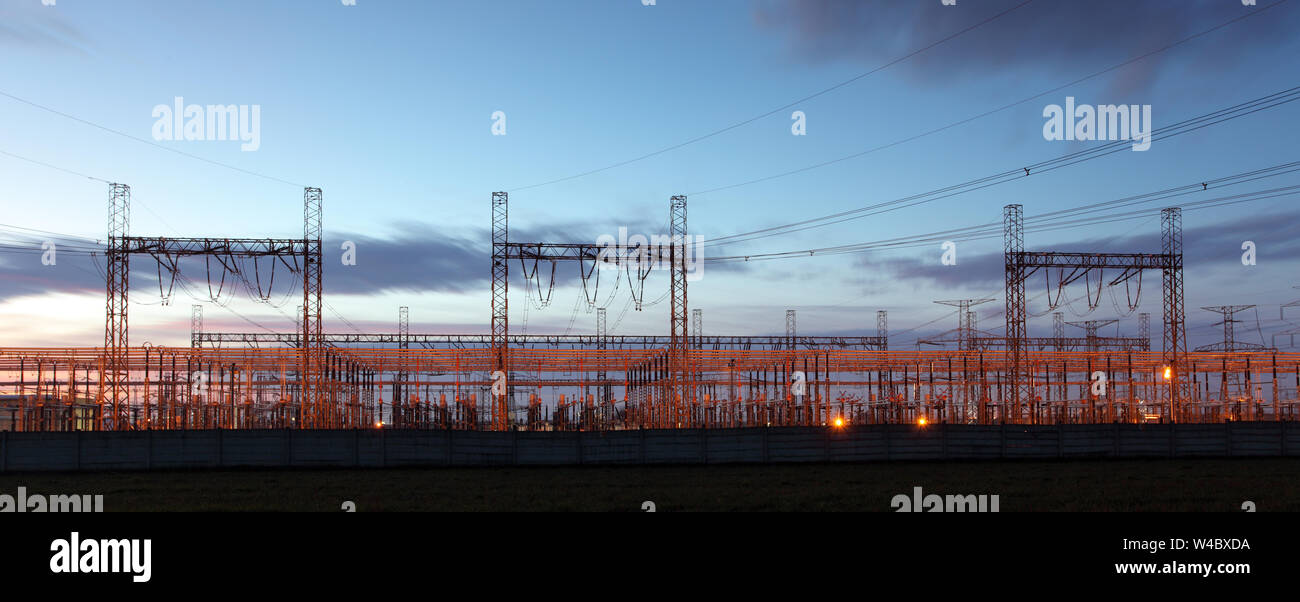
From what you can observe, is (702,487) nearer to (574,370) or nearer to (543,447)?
(543,447)

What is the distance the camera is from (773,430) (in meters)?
33.7

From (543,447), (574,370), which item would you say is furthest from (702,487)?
(574,370)

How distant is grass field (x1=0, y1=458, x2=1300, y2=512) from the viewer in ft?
65.4

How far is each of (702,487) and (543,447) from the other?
9957 millimetres

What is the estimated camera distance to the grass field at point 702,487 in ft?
65.4

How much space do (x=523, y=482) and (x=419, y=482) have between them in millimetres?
2782

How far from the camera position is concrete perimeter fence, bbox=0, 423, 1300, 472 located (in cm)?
3150

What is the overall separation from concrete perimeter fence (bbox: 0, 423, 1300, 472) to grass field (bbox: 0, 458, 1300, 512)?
1006mm

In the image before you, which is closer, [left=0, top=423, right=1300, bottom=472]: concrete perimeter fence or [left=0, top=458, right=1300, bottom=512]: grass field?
[left=0, top=458, right=1300, bottom=512]: grass field

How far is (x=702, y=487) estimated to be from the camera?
79.6ft

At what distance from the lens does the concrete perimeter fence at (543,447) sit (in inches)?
1240

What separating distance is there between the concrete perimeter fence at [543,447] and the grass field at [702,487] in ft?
3.30

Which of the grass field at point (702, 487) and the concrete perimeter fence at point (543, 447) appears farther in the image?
the concrete perimeter fence at point (543, 447)
